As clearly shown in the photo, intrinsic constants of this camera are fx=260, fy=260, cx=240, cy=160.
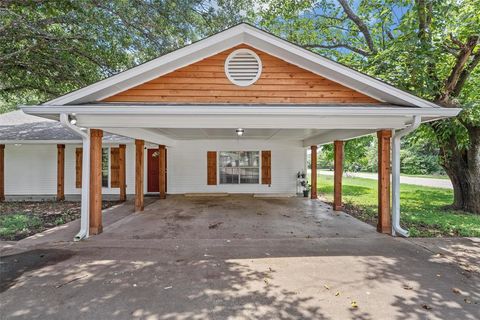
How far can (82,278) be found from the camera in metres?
3.61

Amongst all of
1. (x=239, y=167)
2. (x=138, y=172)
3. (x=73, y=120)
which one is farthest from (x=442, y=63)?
(x=73, y=120)

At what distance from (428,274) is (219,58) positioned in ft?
17.2

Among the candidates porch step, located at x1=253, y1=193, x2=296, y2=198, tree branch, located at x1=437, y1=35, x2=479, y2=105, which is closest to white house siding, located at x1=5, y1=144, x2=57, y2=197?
porch step, located at x1=253, y1=193, x2=296, y2=198

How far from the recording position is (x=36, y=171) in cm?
1093

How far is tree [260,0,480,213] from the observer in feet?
21.0

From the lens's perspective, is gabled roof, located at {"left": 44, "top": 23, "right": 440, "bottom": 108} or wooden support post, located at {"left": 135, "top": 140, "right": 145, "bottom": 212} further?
wooden support post, located at {"left": 135, "top": 140, "right": 145, "bottom": 212}

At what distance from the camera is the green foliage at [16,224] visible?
564cm

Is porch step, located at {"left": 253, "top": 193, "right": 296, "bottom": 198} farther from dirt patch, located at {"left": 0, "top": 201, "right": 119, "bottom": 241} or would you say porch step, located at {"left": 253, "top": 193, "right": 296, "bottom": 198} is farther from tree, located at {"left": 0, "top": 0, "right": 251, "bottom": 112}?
tree, located at {"left": 0, "top": 0, "right": 251, "bottom": 112}

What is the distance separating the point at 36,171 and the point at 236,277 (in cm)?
1125

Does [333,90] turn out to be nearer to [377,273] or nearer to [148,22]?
[377,273]

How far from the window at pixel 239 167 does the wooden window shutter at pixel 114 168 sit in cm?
439

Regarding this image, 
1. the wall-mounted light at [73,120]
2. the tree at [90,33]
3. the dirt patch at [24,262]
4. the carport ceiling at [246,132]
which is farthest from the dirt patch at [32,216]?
the tree at [90,33]

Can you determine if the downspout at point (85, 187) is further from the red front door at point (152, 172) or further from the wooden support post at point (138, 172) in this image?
the red front door at point (152, 172)

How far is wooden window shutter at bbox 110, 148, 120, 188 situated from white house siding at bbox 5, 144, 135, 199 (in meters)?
0.22
